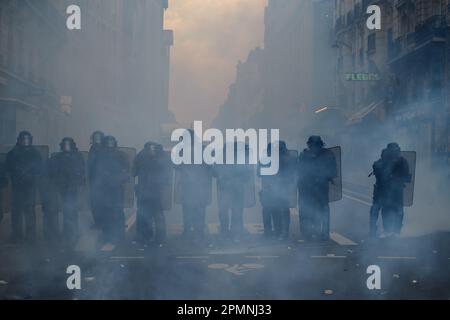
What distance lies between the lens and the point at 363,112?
111 feet

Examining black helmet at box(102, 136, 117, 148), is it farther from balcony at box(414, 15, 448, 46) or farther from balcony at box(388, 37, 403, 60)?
balcony at box(388, 37, 403, 60)

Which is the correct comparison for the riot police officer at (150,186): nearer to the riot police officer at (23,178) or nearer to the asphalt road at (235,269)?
the asphalt road at (235,269)

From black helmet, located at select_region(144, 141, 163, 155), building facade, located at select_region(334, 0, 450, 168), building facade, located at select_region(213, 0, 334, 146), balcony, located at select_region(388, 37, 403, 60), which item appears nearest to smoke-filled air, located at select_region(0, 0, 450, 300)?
black helmet, located at select_region(144, 141, 163, 155)

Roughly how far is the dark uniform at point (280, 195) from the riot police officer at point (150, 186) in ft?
5.26

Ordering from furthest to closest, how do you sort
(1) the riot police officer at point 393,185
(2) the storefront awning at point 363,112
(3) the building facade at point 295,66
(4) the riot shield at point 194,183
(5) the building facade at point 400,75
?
(3) the building facade at point 295,66 < (2) the storefront awning at point 363,112 < (5) the building facade at point 400,75 < (4) the riot shield at point 194,183 < (1) the riot police officer at point 393,185

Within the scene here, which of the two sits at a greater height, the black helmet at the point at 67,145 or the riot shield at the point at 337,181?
the black helmet at the point at 67,145

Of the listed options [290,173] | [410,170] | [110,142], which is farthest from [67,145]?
[410,170]

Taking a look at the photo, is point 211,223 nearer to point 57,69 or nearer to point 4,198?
point 4,198

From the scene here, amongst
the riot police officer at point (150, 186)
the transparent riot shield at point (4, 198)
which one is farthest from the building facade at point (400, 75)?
the transparent riot shield at point (4, 198)

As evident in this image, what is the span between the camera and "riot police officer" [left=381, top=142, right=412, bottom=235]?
9.19 meters

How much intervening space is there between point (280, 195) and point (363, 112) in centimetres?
2552

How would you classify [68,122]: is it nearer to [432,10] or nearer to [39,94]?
[39,94]

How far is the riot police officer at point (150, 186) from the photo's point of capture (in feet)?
29.3
